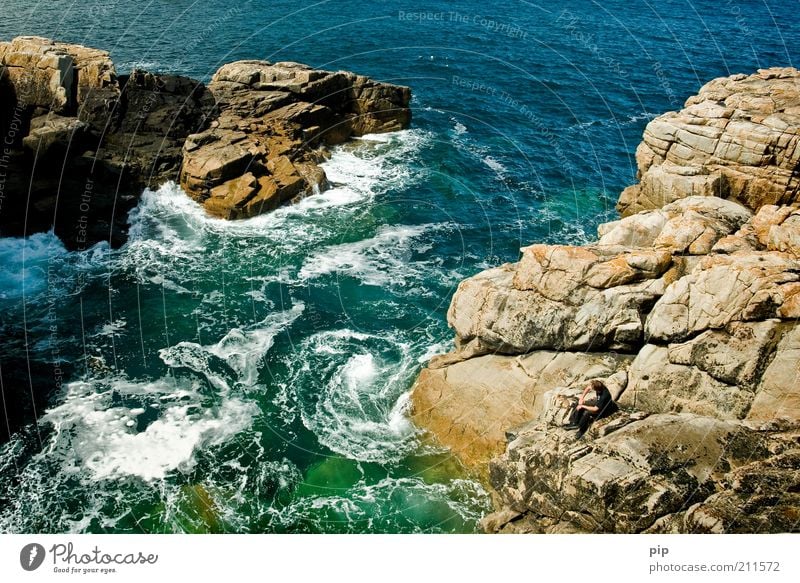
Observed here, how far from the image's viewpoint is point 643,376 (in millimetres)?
30562

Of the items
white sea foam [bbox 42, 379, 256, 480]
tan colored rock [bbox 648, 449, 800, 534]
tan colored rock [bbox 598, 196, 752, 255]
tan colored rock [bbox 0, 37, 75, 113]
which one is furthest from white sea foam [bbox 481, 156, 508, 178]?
tan colored rock [bbox 648, 449, 800, 534]

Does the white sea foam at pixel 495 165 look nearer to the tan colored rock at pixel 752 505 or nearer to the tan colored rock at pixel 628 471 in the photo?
the tan colored rock at pixel 628 471

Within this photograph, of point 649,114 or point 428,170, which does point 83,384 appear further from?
point 649,114

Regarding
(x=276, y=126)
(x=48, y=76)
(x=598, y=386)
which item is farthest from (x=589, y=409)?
(x=48, y=76)

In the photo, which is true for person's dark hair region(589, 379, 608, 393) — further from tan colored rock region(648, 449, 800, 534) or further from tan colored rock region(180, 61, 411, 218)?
tan colored rock region(180, 61, 411, 218)

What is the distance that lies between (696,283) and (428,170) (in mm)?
43526

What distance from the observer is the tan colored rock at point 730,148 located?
44906 millimetres

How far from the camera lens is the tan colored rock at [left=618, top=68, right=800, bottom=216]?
4491 centimetres

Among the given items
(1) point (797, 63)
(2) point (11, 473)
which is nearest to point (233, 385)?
(2) point (11, 473)

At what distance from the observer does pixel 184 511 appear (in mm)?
33375

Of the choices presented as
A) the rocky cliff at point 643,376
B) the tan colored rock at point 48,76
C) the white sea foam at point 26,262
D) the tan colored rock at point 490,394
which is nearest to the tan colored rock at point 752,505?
the rocky cliff at point 643,376

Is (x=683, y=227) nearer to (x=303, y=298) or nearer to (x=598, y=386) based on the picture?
(x=598, y=386)
